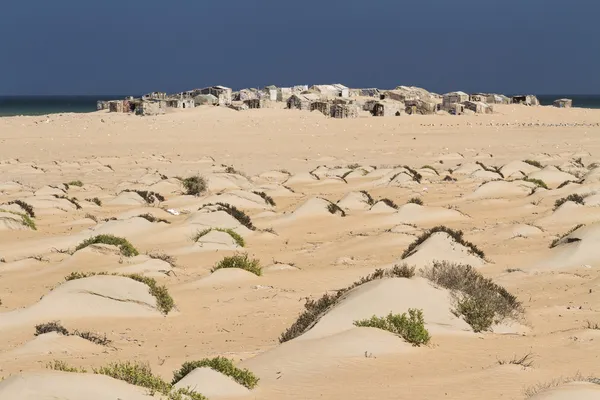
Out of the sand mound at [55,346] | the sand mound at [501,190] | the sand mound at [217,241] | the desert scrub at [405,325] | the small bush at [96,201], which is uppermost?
the desert scrub at [405,325]

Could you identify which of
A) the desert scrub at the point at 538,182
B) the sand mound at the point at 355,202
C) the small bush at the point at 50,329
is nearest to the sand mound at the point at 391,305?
the small bush at the point at 50,329

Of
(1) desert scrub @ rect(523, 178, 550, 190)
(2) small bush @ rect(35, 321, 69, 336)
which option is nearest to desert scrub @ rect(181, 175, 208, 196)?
(1) desert scrub @ rect(523, 178, 550, 190)

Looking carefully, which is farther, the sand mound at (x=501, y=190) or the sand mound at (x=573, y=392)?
the sand mound at (x=501, y=190)

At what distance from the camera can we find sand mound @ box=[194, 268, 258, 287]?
13906 millimetres

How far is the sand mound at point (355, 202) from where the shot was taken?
75.8ft

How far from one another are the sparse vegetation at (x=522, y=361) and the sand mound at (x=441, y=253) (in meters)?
5.45

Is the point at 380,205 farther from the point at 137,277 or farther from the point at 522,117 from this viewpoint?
the point at 522,117

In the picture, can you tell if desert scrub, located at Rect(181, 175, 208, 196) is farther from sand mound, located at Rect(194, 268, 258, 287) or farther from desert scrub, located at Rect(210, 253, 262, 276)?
sand mound, located at Rect(194, 268, 258, 287)

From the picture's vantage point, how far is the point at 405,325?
354 inches

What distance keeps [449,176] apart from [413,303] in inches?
837

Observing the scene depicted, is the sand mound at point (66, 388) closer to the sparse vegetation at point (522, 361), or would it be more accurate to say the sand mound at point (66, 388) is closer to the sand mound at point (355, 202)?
the sparse vegetation at point (522, 361)

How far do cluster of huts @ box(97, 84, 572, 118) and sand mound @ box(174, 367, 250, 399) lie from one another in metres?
51.0

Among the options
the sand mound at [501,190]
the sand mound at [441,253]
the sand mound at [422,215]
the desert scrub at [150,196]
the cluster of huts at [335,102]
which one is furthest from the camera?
the cluster of huts at [335,102]

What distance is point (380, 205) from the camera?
72.6 feet
